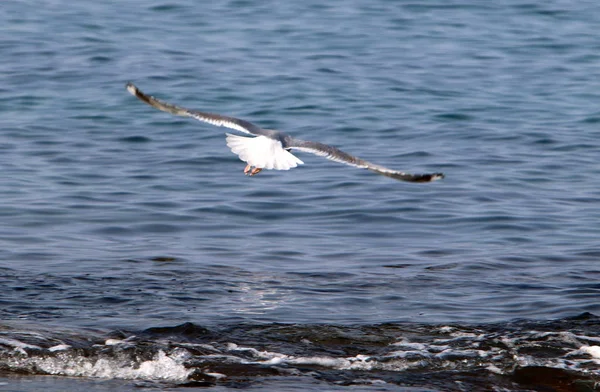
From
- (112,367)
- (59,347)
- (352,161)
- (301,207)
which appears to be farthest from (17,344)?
(301,207)

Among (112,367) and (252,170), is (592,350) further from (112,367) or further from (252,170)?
(112,367)

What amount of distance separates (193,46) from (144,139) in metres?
5.92

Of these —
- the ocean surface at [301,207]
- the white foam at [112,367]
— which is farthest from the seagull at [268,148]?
the white foam at [112,367]

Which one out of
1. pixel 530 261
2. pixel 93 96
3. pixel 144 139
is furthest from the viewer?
pixel 93 96

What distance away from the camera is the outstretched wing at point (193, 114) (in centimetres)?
793

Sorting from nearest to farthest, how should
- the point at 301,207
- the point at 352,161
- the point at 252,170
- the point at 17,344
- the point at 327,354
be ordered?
the point at 17,344 < the point at 327,354 < the point at 352,161 < the point at 252,170 < the point at 301,207

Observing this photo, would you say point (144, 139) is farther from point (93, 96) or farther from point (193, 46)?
point (193, 46)

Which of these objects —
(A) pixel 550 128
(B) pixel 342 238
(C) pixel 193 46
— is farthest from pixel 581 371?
(C) pixel 193 46

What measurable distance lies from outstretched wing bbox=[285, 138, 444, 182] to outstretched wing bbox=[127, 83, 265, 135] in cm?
39

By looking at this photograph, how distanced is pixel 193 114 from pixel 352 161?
120 cm

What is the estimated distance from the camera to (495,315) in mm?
8992

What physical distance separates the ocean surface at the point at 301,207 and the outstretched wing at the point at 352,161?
1.26 meters

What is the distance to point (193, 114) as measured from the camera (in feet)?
27.2

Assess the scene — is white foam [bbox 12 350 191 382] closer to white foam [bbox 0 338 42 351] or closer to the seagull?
white foam [bbox 0 338 42 351]
